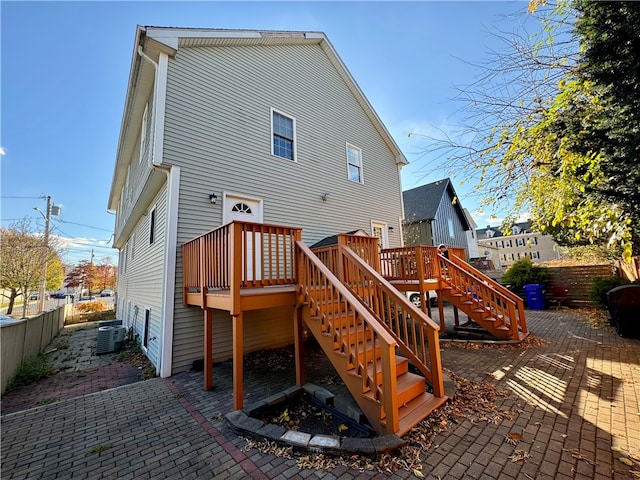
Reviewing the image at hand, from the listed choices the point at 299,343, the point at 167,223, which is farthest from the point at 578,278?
the point at 167,223

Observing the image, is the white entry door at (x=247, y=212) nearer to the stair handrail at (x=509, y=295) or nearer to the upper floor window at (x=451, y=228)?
the stair handrail at (x=509, y=295)

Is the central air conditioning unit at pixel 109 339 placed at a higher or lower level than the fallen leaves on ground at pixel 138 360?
higher

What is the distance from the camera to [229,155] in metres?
6.27

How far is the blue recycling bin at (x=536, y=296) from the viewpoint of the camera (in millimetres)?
10820

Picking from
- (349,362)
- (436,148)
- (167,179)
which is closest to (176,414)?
(349,362)

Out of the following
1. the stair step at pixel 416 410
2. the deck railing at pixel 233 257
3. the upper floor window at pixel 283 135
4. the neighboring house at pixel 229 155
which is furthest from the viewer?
the upper floor window at pixel 283 135

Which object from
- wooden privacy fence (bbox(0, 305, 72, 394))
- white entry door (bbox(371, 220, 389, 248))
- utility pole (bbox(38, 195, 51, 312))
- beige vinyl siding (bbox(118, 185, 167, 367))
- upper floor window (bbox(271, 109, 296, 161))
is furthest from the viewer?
utility pole (bbox(38, 195, 51, 312))

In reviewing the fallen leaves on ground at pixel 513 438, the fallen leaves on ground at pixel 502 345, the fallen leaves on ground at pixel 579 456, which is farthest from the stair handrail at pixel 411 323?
the fallen leaves on ground at pixel 502 345

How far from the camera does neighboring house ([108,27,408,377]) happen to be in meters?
5.36

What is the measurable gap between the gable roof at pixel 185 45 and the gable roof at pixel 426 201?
8.35 m

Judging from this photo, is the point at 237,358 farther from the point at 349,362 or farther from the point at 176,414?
the point at 349,362

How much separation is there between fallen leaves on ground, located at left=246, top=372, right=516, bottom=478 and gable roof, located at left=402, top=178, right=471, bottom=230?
51.5 ft

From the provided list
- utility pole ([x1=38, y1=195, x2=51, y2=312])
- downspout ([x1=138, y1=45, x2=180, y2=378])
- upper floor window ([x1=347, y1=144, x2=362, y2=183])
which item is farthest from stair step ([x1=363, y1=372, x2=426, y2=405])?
utility pole ([x1=38, y1=195, x2=51, y2=312])

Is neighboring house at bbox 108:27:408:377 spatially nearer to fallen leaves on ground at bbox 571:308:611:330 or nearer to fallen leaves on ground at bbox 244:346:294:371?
fallen leaves on ground at bbox 244:346:294:371
